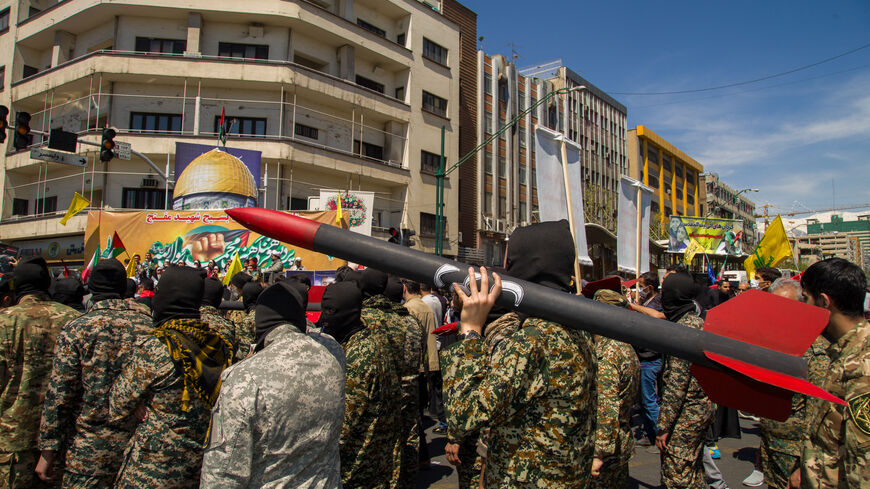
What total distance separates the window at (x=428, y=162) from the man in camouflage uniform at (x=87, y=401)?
88.5 ft

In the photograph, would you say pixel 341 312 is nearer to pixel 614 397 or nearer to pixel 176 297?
pixel 176 297

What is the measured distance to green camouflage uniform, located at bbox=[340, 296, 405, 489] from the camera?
11.2 feet

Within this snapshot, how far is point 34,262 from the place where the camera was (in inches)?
170

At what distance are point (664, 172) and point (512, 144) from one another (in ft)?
108

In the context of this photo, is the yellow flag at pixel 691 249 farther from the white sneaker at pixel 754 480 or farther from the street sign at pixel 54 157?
the street sign at pixel 54 157

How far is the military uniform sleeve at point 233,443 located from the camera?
2.14 m

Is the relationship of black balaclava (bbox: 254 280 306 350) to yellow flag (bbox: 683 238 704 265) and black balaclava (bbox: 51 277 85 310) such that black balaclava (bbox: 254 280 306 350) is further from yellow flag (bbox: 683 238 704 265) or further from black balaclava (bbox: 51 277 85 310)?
yellow flag (bbox: 683 238 704 265)

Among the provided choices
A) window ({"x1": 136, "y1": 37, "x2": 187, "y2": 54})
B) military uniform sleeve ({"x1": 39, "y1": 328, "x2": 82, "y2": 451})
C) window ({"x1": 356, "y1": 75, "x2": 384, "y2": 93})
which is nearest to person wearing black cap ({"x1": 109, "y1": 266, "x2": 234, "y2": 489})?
military uniform sleeve ({"x1": 39, "y1": 328, "x2": 82, "y2": 451})

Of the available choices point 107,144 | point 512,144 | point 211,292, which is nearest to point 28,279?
point 211,292

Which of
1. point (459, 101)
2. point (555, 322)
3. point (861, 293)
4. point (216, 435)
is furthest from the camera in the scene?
point (459, 101)

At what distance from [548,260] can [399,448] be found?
2120 millimetres

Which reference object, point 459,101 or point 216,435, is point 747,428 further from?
point 459,101

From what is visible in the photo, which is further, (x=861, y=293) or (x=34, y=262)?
(x=34, y=262)

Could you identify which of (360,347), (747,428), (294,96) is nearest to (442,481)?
(360,347)
